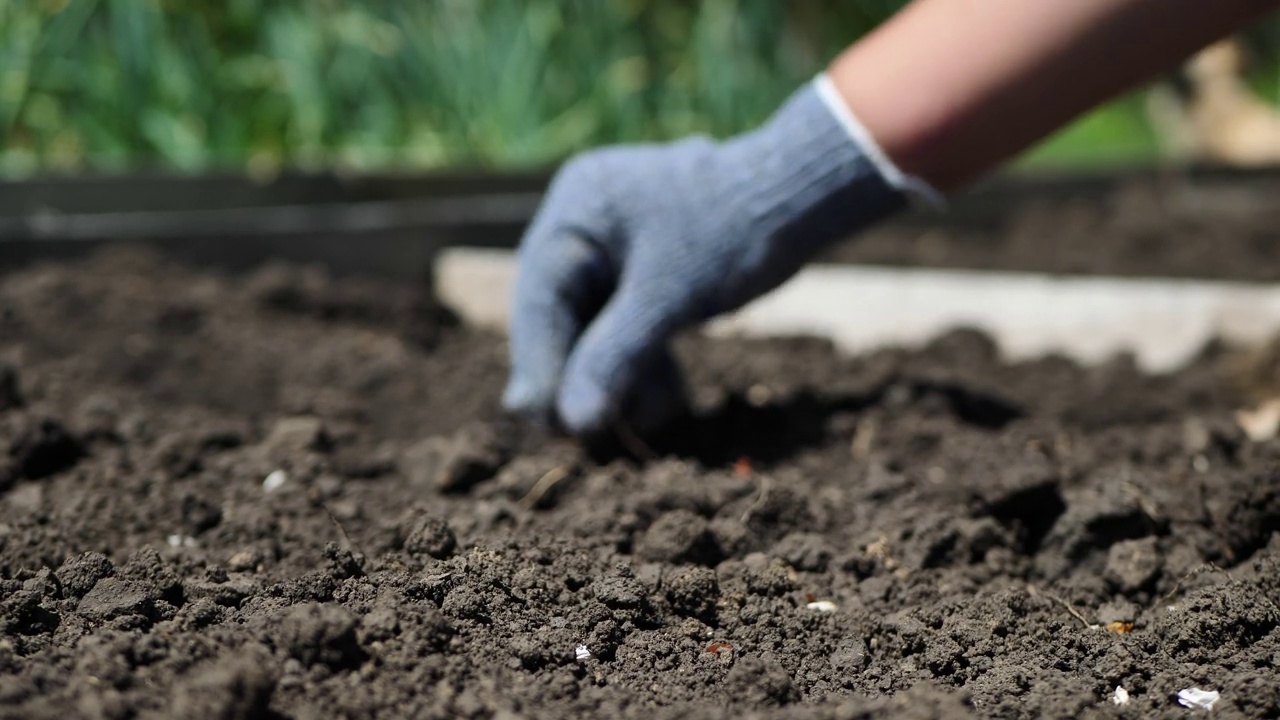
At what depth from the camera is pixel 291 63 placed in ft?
12.6

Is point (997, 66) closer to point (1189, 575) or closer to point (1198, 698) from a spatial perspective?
point (1189, 575)

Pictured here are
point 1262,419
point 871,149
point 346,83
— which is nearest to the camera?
point 871,149

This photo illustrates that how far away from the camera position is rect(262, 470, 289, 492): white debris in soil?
5.83 ft

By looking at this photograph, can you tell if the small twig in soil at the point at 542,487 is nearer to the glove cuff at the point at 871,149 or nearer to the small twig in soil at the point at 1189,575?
the glove cuff at the point at 871,149

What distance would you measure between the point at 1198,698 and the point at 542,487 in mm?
941

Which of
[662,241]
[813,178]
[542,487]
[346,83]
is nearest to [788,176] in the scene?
[813,178]

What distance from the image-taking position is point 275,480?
1796 millimetres

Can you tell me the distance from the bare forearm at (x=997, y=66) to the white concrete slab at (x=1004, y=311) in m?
0.95

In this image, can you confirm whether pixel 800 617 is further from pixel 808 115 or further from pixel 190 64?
pixel 190 64

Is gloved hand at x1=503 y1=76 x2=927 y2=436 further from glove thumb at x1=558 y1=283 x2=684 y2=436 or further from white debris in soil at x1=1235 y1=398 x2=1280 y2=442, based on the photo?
white debris in soil at x1=1235 y1=398 x2=1280 y2=442

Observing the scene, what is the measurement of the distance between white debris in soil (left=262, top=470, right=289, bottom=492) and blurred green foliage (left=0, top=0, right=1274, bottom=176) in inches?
70.5

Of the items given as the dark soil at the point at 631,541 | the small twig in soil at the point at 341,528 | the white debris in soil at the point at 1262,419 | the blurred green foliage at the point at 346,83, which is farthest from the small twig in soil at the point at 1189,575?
the blurred green foliage at the point at 346,83

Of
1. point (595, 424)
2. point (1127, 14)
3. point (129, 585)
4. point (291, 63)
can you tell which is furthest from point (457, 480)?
point (291, 63)

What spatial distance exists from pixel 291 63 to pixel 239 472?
7.73 ft
